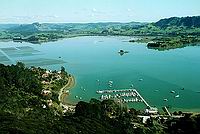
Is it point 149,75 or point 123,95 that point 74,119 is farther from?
point 149,75

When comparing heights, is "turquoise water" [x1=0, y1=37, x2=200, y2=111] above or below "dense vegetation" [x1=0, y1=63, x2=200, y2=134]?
below

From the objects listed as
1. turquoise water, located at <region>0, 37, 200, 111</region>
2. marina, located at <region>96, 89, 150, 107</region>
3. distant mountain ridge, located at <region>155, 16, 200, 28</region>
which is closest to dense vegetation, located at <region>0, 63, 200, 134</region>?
marina, located at <region>96, 89, 150, 107</region>

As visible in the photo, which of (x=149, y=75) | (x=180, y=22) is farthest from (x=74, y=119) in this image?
(x=180, y=22)

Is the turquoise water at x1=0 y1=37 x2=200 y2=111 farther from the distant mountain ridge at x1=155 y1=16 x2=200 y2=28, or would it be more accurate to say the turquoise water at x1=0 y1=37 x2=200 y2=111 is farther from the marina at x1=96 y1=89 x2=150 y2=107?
the distant mountain ridge at x1=155 y1=16 x2=200 y2=28

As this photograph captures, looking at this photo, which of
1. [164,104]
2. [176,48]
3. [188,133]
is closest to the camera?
[188,133]

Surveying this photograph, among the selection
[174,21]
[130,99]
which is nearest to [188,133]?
[130,99]

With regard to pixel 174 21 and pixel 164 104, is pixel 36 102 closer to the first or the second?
pixel 164 104
